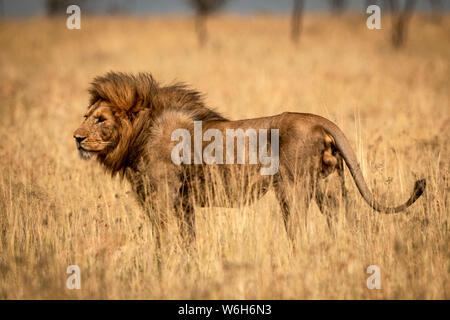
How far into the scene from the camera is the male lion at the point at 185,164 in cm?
464

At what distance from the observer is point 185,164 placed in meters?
5.11

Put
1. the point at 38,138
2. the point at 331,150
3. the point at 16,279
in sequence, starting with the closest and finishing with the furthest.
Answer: the point at 16,279 → the point at 331,150 → the point at 38,138

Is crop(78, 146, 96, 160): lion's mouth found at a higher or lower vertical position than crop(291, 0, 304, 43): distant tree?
lower

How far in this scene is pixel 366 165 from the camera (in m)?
6.17

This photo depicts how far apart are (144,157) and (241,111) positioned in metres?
7.09

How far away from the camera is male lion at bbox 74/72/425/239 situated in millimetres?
4641

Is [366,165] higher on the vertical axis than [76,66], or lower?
lower

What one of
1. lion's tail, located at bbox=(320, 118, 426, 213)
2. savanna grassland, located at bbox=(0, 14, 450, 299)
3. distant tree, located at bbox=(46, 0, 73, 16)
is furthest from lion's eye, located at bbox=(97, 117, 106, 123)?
distant tree, located at bbox=(46, 0, 73, 16)

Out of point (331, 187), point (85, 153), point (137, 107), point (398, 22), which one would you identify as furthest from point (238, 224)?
point (398, 22)

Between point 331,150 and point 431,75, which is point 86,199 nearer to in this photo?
point 331,150

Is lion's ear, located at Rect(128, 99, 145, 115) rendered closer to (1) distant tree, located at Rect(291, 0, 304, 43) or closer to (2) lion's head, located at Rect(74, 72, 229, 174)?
(2) lion's head, located at Rect(74, 72, 229, 174)

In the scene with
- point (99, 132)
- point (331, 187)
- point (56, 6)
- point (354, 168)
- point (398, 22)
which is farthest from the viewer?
point (56, 6)

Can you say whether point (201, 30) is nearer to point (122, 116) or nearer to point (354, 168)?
point (122, 116)
